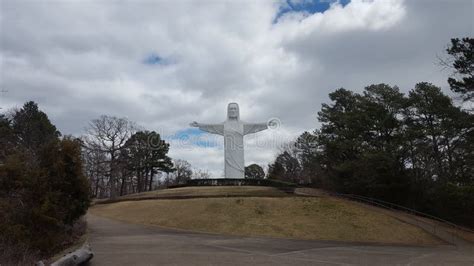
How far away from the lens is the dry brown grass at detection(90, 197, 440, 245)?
29484 millimetres

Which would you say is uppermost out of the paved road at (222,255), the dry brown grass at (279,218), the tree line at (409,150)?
the tree line at (409,150)

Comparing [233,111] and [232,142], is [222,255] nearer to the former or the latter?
[232,142]

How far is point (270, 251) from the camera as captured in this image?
20000 millimetres

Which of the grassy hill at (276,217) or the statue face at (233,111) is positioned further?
the statue face at (233,111)

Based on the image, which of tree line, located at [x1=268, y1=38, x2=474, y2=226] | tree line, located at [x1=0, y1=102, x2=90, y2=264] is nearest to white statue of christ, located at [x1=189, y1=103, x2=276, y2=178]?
tree line, located at [x1=268, y1=38, x2=474, y2=226]

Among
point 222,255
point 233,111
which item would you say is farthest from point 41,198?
point 233,111

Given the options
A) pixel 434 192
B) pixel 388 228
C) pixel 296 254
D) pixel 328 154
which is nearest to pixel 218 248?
pixel 296 254

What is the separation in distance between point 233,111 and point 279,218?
24212mm

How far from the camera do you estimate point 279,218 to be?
3306cm

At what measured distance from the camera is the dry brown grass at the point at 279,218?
29.5 metres

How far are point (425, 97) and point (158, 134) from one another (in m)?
51.3

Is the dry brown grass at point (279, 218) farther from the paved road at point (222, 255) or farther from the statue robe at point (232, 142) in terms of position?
the statue robe at point (232, 142)

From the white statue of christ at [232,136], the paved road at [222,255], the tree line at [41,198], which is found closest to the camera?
the tree line at [41,198]

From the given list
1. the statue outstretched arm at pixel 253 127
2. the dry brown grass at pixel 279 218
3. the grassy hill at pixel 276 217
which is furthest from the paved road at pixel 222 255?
the statue outstretched arm at pixel 253 127
